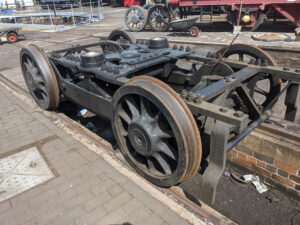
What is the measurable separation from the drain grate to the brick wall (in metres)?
2.75

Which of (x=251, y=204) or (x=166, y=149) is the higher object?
(x=166, y=149)

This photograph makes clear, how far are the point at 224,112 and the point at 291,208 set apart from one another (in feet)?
6.69

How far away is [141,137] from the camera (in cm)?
279

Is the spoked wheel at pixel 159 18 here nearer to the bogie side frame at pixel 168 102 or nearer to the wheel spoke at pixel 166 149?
the bogie side frame at pixel 168 102

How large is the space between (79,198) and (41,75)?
247 cm

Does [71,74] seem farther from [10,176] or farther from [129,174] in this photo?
[129,174]

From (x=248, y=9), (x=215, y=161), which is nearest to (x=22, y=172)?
(x=215, y=161)

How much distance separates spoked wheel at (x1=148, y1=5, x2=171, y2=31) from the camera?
43.7ft

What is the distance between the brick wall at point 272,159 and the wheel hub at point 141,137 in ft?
5.31

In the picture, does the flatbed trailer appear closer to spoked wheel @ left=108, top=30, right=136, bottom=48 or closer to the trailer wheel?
spoked wheel @ left=108, top=30, right=136, bottom=48

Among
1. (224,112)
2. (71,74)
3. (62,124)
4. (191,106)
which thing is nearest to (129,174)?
(191,106)

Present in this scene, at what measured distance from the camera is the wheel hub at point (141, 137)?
269 cm

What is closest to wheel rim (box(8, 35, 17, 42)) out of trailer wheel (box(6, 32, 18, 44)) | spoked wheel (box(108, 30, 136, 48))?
trailer wheel (box(6, 32, 18, 44))

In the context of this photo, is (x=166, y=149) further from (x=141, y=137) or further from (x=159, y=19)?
(x=159, y=19)
